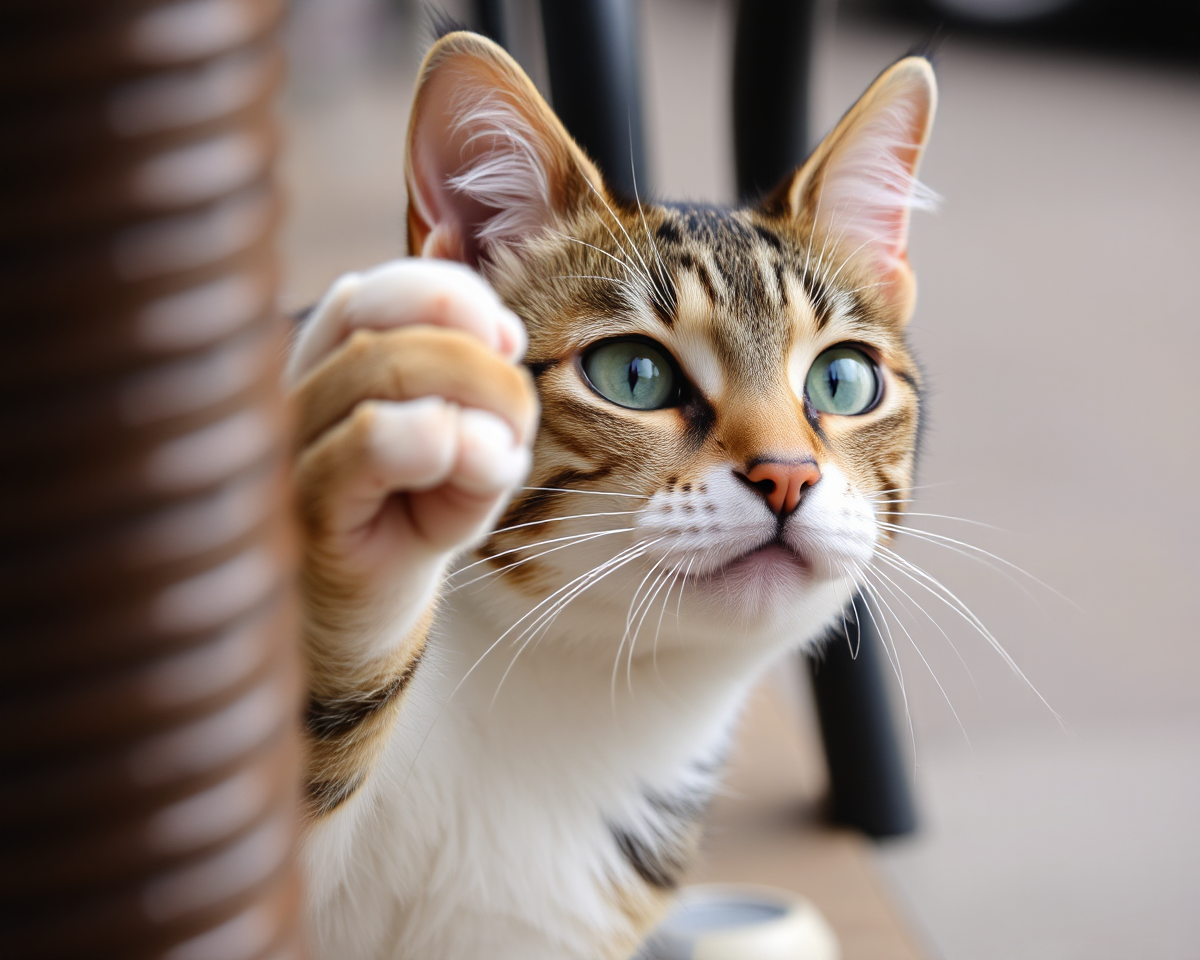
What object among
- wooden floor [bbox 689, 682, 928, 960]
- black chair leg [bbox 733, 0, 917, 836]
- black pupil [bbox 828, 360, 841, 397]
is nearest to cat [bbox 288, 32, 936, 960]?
black pupil [bbox 828, 360, 841, 397]

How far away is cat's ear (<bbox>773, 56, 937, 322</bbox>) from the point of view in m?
0.74

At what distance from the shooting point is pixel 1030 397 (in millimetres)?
2248

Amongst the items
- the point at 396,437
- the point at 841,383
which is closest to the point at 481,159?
the point at 841,383

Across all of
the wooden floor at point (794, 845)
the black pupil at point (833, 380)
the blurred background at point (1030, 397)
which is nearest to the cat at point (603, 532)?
the black pupil at point (833, 380)

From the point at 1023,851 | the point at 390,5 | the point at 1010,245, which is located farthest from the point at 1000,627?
the point at 390,5

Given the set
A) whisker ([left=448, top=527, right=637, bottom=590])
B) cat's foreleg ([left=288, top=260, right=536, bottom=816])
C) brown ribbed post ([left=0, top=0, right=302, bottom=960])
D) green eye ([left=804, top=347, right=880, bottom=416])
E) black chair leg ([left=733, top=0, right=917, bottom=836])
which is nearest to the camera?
brown ribbed post ([left=0, top=0, right=302, bottom=960])

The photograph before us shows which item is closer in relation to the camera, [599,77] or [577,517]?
[577,517]

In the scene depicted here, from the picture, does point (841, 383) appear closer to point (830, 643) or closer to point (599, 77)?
point (599, 77)

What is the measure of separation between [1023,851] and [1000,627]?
43cm

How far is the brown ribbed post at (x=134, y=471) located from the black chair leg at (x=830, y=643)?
73 cm

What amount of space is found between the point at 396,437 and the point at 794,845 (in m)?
1.00

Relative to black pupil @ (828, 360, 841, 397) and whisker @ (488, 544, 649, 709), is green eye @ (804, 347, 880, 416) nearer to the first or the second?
black pupil @ (828, 360, 841, 397)

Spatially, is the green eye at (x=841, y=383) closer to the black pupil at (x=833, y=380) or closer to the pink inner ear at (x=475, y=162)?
the black pupil at (x=833, y=380)

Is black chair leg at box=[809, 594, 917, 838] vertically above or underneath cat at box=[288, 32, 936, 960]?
underneath
